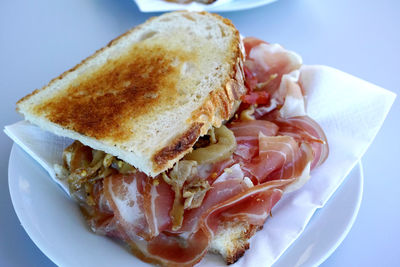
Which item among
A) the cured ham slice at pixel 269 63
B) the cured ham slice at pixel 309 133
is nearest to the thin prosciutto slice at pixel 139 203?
the cured ham slice at pixel 309 133

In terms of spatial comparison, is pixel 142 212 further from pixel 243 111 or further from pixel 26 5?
pixel 26 5

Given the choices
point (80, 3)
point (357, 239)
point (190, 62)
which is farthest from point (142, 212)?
point (80, 3)

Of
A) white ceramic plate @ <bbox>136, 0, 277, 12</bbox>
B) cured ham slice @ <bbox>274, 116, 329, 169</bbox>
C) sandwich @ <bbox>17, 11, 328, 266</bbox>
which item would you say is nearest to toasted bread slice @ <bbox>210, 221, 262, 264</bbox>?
sandwich @ <bbox>17, 11, 328, 266</bbox>

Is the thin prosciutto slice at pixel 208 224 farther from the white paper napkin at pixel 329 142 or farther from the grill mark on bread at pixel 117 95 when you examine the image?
the grill mark on bread at pixel 117 95

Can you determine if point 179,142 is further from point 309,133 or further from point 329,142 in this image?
point 329,142

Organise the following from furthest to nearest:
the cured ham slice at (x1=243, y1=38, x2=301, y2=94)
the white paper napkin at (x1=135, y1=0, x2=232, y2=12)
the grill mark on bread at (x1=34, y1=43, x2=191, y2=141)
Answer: the white paper napkin at (x1=135, y1=0, x2=232, y2=12)
the cured ham slice at (x1=243, y1=38, x2=301, y2=94)
the grill mark on bread at (x1=34, y1=43, x2=191, y2=141)

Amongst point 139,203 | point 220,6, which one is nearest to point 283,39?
point 220,6

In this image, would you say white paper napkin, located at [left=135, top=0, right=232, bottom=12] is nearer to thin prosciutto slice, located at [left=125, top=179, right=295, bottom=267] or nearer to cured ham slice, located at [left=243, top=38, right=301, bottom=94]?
cured ham slice, located at [left=243, top=38, right=301, bottom=94]
